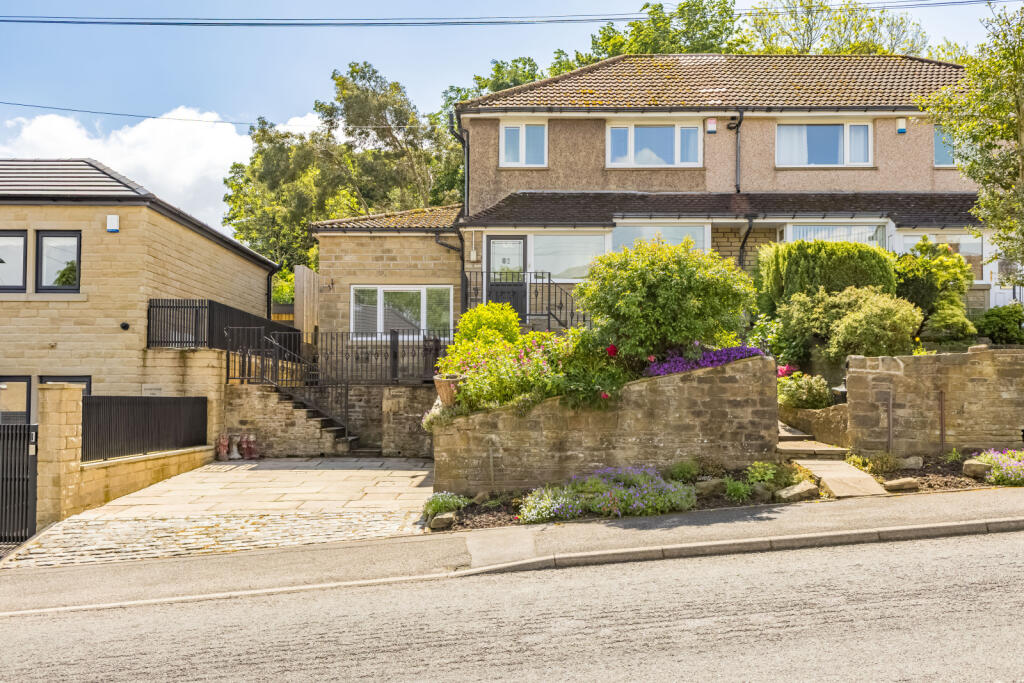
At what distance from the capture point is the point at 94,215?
16.3 metres

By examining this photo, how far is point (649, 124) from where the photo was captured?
2059 centimetres

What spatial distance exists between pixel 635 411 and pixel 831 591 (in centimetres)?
452

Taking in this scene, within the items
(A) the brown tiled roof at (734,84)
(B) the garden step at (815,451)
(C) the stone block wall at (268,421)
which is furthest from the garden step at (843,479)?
(A) the brown tiled roof at (734,84)

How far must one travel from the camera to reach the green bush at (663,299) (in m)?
10.8

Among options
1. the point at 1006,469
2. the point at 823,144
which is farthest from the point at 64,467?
the point at 823,144

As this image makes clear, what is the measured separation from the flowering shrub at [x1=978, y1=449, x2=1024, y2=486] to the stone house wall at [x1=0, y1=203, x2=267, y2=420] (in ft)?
48.0

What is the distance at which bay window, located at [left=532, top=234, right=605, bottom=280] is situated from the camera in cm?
1878

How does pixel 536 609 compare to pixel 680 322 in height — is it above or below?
below

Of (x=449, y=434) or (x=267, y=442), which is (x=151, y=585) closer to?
(x=449, y=434)

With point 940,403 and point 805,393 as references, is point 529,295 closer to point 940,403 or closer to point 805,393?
point 805,393

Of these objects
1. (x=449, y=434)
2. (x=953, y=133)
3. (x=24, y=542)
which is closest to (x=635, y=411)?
(x=449, y=434)

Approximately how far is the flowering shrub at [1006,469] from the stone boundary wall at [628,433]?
2840 mm

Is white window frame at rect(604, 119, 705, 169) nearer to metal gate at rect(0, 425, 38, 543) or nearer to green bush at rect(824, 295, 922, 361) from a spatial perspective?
green bush at rect(824, 295, 922, 361)

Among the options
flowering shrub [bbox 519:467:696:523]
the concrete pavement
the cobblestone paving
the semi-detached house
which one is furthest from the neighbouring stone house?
flowering shrub [bbox 519:467:696:523]
